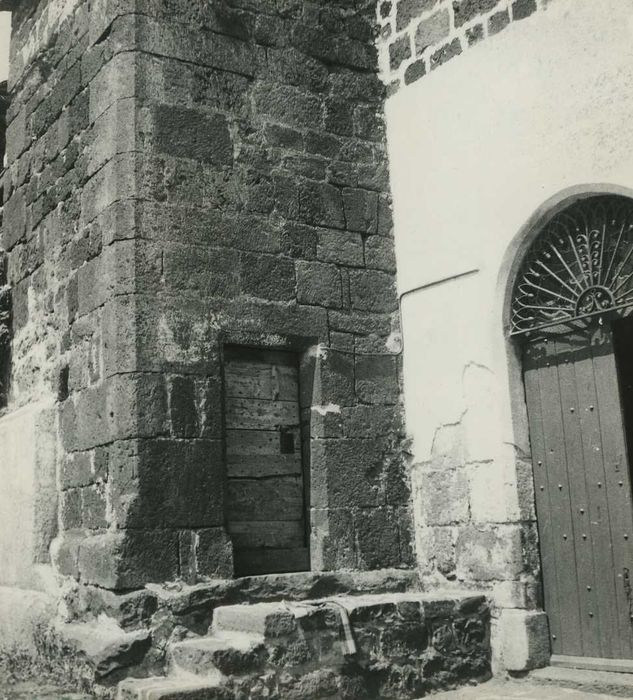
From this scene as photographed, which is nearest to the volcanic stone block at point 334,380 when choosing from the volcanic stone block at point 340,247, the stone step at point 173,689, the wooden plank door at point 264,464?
the wooden plank door at point 264,464

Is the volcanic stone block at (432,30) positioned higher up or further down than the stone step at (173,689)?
higher up

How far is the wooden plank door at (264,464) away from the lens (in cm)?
512

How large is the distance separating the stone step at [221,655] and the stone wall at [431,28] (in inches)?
140

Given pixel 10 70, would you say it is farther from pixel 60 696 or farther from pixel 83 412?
pixel 60 696

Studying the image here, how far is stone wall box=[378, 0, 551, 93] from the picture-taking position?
17.8 ft

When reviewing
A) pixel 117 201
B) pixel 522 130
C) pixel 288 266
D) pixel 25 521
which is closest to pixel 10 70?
pixel 117 201

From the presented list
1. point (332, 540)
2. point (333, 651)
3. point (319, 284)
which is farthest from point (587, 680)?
point (319, 284)

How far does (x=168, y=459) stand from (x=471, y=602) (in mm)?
1787

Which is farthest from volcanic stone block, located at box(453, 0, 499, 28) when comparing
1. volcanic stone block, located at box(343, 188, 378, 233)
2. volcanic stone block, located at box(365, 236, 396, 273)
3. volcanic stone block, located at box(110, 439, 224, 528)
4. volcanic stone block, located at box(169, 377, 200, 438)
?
volcanic stone block, located at box(110, 439, 224, 528)

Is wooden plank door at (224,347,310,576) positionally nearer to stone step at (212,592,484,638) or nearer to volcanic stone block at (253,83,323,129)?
stone step at (212,592,484,638)

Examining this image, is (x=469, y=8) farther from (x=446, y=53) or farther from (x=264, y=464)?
(x=264, y=464)

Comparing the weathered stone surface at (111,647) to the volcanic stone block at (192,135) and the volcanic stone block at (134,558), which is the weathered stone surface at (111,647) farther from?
the volcanic stone block at (192,135)

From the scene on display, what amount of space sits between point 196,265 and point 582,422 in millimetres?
2239

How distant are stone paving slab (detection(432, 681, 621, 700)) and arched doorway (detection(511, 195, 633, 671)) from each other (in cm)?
21
